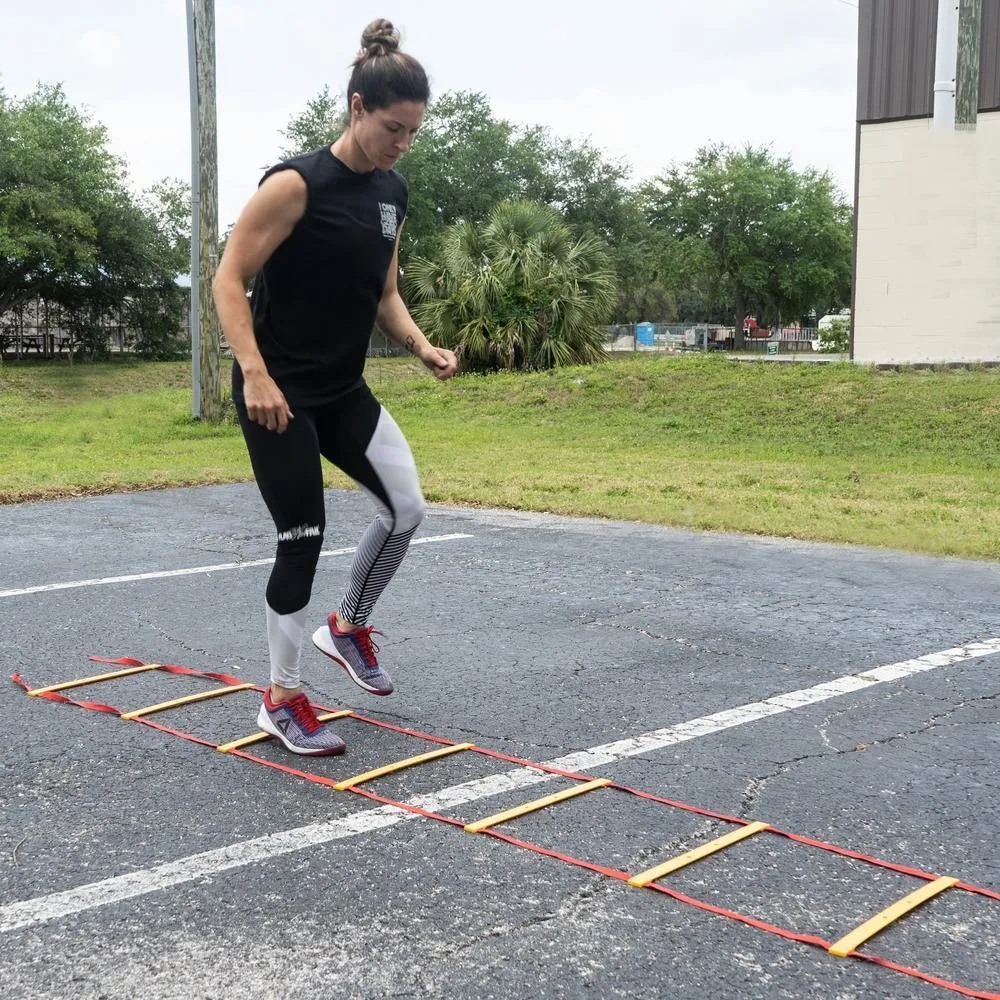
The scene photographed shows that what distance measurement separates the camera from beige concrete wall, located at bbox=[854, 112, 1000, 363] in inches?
757

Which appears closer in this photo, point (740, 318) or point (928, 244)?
point (928, 244)

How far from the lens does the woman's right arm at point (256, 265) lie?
3.74 metres

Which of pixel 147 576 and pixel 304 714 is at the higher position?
pixel 304 714

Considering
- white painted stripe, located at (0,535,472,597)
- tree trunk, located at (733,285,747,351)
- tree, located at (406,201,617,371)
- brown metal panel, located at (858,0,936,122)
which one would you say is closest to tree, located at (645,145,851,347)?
tree trunk, located at (733,285,747,351)

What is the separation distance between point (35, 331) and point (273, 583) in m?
40.0

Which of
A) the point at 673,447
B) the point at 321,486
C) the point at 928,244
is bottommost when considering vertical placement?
the point at 673,447

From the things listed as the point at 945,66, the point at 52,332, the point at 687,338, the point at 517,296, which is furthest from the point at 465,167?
the point at 945,66

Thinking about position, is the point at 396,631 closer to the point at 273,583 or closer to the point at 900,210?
the point at 273,583

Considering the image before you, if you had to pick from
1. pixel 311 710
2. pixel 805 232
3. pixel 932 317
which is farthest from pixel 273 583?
pixel 805 232

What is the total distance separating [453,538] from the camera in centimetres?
826

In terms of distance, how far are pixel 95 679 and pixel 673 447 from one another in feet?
38.1

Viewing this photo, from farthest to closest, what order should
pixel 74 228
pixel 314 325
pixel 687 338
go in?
pixel 687 338
pixel 74 228
pixel 314 325

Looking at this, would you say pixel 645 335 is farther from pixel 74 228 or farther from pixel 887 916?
pixel 887 916

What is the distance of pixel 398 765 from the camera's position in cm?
375
